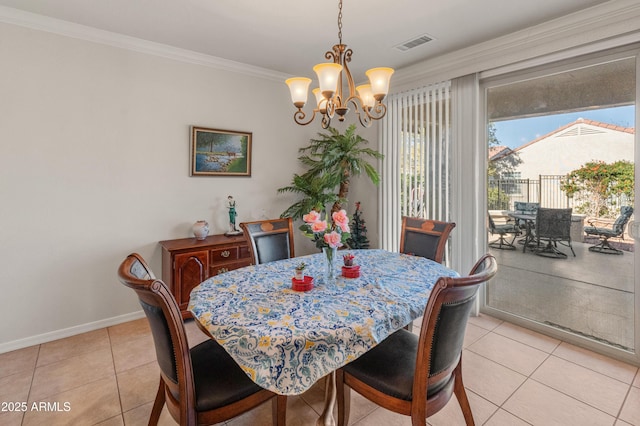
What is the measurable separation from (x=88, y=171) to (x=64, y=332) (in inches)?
57.6

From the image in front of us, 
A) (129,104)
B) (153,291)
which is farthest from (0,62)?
(153,291)

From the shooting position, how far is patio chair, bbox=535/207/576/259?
110 inches

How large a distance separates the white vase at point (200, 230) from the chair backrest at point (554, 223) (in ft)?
10.8

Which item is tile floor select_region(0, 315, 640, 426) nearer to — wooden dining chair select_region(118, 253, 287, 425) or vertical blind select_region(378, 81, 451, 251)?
wooden dining chair select_region(118, 253, 287, 425)

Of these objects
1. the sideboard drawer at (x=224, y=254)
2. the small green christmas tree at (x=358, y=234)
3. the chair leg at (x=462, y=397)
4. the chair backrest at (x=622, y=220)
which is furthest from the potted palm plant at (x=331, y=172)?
the chair leg at (x=462, y=397)

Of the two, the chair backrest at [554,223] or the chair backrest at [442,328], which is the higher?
the chair backrest at [554,223]

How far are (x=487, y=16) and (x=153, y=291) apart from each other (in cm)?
305

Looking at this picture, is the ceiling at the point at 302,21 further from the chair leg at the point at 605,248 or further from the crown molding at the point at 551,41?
the chair leg at the point at 605,248

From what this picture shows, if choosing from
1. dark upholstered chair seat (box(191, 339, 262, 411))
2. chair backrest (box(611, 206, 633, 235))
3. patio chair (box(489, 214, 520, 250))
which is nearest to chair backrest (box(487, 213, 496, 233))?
patio chair (box(489, 214, 520, 250))

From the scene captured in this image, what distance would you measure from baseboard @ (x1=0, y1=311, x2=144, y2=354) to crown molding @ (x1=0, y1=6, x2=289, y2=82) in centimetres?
259

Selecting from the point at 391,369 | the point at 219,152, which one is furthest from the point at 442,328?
the point at 219,152

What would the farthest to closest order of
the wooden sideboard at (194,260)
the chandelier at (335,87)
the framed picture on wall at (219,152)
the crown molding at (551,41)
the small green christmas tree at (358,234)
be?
the small green christmas tree at (358,234) → the framed picture on wall at (219,152) → the wooden sideboard at (194,260) → the crown molding at (551,41) → the chandelier at (335,87)

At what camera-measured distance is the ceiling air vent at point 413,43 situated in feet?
9.56

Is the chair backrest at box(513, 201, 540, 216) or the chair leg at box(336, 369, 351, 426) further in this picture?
the chair backrest at box(513, 201, 540, 216)
